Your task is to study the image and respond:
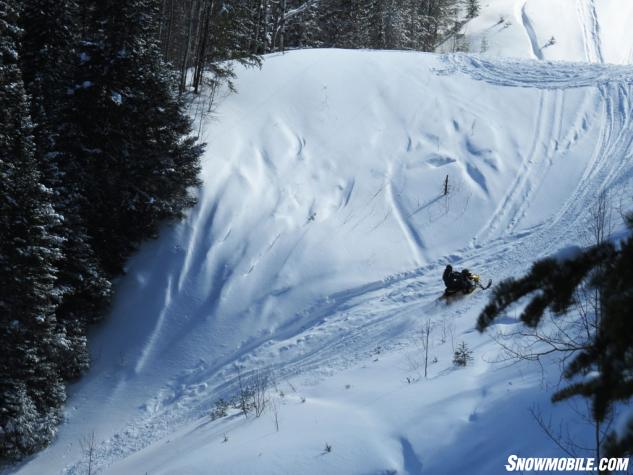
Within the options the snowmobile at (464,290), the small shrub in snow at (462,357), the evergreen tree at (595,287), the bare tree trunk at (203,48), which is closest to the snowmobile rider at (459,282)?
the snowmobile at (464,290)

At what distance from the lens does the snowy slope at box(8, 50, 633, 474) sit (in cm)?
771

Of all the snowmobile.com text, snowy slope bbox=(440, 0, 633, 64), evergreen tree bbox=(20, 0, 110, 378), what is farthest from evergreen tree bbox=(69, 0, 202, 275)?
snowy slope bbox=(440, 0, 633, 64)

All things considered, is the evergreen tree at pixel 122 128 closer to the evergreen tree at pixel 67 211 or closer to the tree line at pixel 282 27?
the evergreen tree at pixel 67 211

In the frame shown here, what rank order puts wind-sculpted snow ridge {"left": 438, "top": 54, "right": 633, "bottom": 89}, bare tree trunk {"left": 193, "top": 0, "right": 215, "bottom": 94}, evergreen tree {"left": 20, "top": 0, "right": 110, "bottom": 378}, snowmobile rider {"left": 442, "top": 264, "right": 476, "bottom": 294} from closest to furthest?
snowmobile rider {"left": 442, "top": 264, "right": 476, "bottom": 294}
evergreen tree {"left": 20, "top": 0, "right": 110, "bottom": 378}
bare tree trunk {"left": 193, "top": 0, "right": 215, "bottom": 94}
wind-sculpted snow ridge {"left": 438, "top": 54, "right": 633, "bottom": 89}

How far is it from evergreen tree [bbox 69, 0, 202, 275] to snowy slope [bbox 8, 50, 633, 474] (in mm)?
1149

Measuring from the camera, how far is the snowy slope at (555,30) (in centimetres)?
5234

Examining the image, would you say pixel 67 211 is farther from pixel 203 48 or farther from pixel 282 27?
pixel 282 27

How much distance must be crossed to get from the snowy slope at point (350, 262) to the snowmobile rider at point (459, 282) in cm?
34

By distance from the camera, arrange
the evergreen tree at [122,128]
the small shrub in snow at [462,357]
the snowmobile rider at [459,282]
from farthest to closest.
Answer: the evergreen tree at [122,128] < the snowmobile rider at [459,282] < the small shrub in snow at [462,357]

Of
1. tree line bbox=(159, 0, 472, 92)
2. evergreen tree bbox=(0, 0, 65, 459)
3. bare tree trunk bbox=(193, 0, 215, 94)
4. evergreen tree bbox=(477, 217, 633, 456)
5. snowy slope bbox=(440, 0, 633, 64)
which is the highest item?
snowy slope bbox=(440, 0, 633, 64)

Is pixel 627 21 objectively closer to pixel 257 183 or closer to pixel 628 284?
pixel 257 183

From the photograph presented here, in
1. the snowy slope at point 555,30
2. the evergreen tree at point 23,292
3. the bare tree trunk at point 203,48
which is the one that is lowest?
the evergreen tree at point 23,292

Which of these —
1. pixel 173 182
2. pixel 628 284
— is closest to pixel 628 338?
pixel 628 284

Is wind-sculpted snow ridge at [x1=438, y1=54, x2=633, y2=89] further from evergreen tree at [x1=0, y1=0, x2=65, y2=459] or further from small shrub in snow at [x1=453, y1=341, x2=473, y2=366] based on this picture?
evergreen tree at [x1=0, y1=0, x2=65, y2=459]
